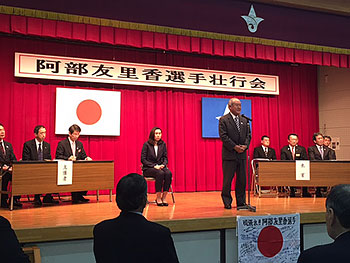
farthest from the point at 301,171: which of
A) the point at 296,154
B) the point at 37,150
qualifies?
the point at 37,150

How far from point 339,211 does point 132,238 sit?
81 cm

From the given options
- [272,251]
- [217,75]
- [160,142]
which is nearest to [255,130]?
[217,75]

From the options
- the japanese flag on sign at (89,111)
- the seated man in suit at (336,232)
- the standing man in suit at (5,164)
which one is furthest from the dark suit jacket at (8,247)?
the japanese flag on sign at (89,111)

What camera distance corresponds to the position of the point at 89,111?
21.7 feet

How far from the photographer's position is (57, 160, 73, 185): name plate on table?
16.0 feet

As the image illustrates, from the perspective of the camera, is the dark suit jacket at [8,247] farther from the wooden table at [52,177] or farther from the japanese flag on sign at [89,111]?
the japanese flag on sign at [89,111]

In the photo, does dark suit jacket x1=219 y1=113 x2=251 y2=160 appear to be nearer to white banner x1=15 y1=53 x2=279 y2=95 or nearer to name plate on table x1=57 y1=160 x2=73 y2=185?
name plate on table x1=57 y1=160 x2=73 y2=185

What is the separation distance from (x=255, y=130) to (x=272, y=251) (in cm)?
460

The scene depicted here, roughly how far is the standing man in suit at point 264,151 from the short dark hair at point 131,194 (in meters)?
5.85

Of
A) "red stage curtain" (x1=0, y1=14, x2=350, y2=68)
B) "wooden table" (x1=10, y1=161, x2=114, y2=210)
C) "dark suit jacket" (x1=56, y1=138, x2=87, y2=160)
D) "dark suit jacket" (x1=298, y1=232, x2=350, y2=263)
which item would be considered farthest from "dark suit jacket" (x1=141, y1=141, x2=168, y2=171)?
"dark suit jacket" (x1=298, y1=232, x2=350, y2=263)

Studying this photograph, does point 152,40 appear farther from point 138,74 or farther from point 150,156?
point 150,156

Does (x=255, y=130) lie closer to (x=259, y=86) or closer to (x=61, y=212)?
(x=259, y=86)

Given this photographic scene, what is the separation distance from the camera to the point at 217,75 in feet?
24.6

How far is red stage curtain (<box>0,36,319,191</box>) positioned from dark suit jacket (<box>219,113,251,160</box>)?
289 cm
